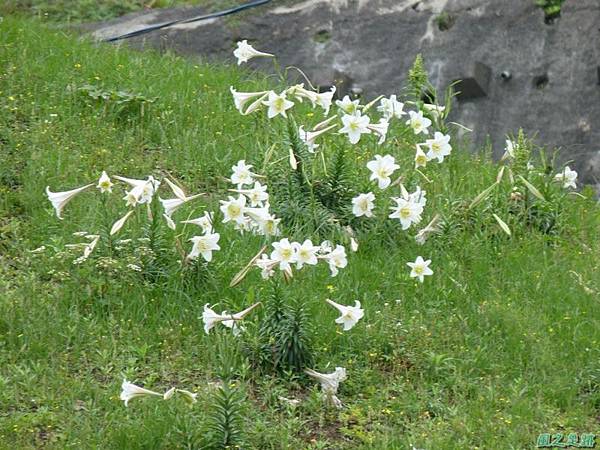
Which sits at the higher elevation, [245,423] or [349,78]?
[245,423]

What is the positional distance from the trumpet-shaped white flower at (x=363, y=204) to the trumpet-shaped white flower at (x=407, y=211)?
150mm

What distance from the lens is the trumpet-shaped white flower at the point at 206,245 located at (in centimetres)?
575

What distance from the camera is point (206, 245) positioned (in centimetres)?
577

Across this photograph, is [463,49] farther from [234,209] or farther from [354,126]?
[234,209]

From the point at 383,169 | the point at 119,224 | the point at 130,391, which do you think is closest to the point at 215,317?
the point at 130,391

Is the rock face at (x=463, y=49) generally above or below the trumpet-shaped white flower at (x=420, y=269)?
below

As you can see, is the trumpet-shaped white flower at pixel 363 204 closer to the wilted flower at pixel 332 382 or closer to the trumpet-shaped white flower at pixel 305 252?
the trumpet-shaped white flower at pixel 305 252

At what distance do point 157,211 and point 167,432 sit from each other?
184cm

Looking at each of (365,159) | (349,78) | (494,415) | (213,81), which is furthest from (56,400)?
(349,78)

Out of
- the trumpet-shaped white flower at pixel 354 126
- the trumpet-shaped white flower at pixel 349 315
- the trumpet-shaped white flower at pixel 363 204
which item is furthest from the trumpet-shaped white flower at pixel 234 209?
the trumpet-shaped white flower at pixel 354 126

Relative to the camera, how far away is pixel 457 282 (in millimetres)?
6336

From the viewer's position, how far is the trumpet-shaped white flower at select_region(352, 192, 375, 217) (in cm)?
643

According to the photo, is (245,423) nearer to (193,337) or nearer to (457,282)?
(193,337)

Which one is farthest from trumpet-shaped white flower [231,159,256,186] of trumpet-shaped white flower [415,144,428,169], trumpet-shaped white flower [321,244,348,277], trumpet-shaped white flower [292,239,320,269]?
trumpet-shaped white flower [415,144,428,169]
